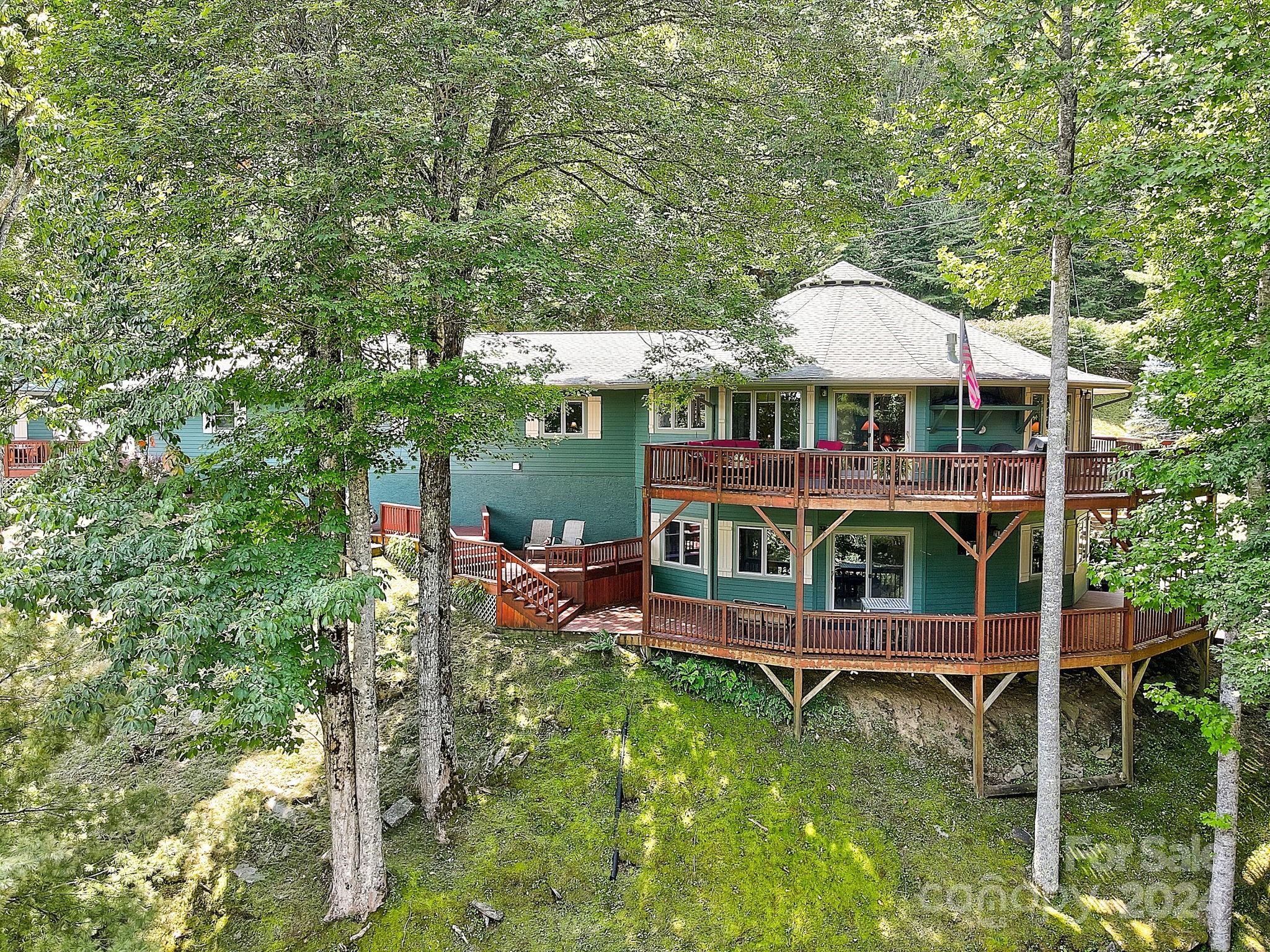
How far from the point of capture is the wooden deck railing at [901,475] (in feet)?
42.0

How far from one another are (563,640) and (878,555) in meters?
6.52

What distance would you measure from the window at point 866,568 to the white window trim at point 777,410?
2.16m

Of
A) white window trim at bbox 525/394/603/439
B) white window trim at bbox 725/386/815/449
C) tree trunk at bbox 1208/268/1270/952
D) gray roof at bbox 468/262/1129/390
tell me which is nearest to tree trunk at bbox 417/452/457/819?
gray roof at bbox 468/262/1129/390

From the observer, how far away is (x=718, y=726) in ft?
43.8

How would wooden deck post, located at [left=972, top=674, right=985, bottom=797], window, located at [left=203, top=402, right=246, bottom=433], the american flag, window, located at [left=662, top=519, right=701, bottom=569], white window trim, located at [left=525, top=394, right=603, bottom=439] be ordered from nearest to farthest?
window, located at [left=203, top=402, right=246, bottom=433] < the american flag < wooden deck post, located at [left=972, top=674, right=985, bottom=797] < window, located at [left=662, top=519, right=701, bottom=569] < white window trim, located at [left=525, top=394, right=603, bottom=439]

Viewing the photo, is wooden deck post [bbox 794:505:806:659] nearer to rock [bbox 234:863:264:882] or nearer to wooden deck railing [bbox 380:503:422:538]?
rock [bbox 234:863:264:882]

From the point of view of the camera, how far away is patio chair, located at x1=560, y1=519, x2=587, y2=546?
61.0 ft

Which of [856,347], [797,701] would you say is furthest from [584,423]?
[797,701]

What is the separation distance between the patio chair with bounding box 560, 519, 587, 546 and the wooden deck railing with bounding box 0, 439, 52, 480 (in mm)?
16473

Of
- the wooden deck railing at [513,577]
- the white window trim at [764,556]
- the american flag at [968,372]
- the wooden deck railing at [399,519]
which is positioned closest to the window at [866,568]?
the white window trim at [764,556]

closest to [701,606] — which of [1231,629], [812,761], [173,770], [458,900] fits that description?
[812,761]

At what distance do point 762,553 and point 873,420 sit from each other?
3.54m

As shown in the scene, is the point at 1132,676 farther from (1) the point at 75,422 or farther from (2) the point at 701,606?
(1) the point at 75,422

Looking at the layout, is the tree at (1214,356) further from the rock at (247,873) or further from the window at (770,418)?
the rock at (247,873)
